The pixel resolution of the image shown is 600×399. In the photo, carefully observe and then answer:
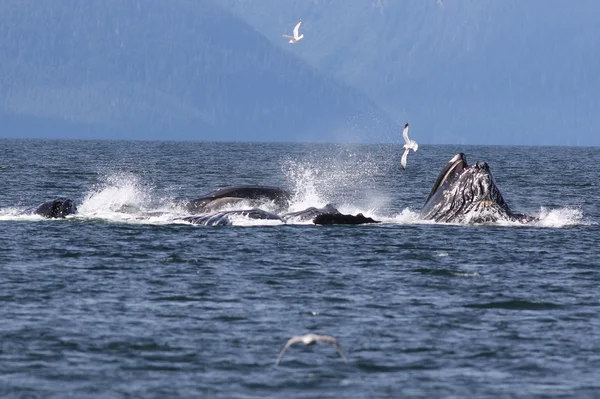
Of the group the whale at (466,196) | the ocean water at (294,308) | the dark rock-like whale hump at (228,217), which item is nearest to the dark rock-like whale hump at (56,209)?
the ocean water at (294,308)

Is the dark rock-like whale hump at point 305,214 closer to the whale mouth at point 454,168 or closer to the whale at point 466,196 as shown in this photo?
the whale at point 466,196

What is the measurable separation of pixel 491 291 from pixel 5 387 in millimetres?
10442

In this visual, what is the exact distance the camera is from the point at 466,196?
112ft

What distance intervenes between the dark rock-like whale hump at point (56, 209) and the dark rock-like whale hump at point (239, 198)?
3.60 m

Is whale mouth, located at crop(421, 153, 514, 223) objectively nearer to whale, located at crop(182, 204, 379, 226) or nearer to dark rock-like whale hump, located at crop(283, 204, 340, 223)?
whale, located at crop(182, 204, 379, 226)

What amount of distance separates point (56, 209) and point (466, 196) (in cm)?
1218

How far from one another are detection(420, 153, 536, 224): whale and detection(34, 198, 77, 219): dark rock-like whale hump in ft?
35.4

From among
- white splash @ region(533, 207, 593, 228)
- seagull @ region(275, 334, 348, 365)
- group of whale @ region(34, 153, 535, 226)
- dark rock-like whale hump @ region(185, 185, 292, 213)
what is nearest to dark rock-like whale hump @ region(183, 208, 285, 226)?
group of whale @ region(34, 153, 535, 226)

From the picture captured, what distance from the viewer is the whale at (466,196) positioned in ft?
110

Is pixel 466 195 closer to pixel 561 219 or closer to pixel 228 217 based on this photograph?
pixel 561 219

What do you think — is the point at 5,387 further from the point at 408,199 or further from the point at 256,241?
the point at 408,199

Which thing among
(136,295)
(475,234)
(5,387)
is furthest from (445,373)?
(475,234)

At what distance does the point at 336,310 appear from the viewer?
2109 centimetres

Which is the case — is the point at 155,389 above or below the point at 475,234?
below
